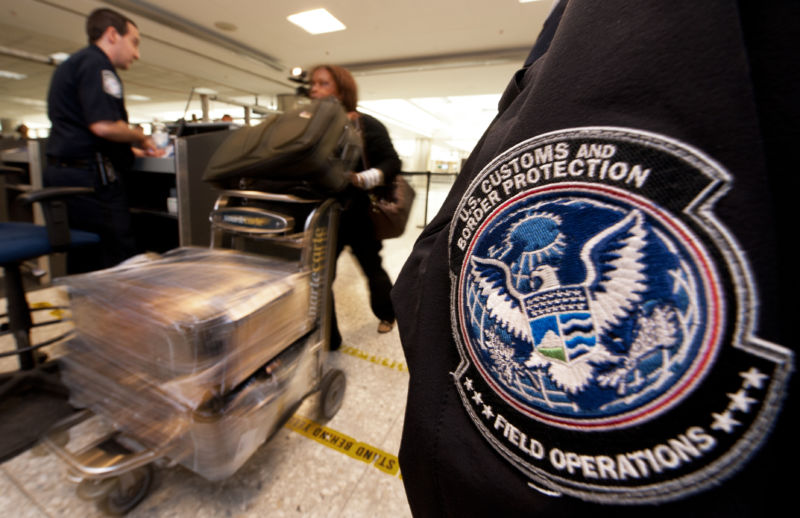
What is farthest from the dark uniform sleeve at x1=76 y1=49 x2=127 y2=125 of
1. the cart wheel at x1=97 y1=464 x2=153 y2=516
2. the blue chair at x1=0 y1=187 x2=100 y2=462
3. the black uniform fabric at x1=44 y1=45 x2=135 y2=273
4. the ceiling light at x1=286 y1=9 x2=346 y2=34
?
the ceiling light at x1=286 y1=9 x2=346 y2=34

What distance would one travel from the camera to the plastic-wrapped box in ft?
2.08

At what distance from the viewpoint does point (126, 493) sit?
0.79 m

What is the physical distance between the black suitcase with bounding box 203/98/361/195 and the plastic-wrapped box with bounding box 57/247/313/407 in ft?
0.91

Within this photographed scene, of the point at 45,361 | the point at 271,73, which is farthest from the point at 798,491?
the point at 271,73

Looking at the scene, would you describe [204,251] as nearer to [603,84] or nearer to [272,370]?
[272,370]

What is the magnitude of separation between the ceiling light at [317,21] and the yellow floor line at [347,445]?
581cm

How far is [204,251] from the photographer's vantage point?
102 cm

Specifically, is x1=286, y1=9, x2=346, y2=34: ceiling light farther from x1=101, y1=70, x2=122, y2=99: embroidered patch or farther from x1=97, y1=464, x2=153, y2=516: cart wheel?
x1=97, y1=464, x2=153, y2=516: cart wheel

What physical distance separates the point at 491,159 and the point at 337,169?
697 mm

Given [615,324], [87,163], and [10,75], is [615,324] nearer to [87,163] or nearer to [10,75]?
[87,163]

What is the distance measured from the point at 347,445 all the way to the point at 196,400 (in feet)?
1.89

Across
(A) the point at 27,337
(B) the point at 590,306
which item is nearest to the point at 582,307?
(B) the point at 590,306

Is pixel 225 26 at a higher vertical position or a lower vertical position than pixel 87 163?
higher

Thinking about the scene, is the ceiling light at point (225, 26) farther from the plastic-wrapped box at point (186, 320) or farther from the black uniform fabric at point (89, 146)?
the plastic-wrapped box at point (186, 320)
